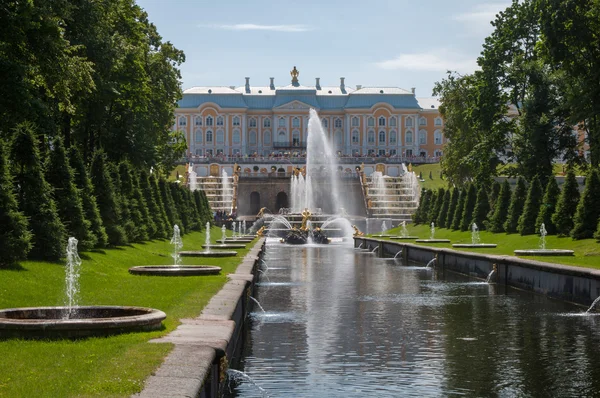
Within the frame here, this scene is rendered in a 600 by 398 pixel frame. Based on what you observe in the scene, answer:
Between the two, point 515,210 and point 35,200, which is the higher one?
point 35,200

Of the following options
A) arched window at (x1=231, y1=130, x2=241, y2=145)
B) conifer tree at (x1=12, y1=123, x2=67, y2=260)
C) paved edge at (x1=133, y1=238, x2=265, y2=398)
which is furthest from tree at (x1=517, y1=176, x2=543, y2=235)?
arched window at (x1=231, y1=130, x2=241, y2=145)

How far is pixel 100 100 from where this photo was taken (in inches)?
1372

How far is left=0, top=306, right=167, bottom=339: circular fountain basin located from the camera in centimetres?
930

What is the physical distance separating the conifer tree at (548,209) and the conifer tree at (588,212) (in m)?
3.91

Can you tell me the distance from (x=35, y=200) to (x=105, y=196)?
9059 millimetres

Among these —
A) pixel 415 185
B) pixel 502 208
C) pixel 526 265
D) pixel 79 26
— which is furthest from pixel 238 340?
pixel 415 185

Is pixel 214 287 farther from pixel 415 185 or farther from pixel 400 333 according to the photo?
pixel 415 185

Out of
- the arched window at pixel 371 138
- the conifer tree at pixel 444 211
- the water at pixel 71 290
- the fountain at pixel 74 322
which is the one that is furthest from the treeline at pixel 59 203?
the arched window at pixel 371 138

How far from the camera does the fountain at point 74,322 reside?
9312 millimetres

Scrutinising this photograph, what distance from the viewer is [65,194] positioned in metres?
22.0

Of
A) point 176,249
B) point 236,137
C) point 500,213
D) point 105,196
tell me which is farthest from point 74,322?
point 236,137

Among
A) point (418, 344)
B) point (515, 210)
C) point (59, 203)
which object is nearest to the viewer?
point (418, 344)

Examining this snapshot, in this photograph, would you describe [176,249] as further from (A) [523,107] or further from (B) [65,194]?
(A) [523,107]

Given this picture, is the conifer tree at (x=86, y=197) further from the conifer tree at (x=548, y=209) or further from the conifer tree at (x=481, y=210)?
the conifer tree at (x=481, y=210)
